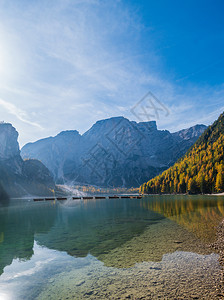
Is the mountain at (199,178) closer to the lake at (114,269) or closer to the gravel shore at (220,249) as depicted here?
the gravel shore at (220,249)

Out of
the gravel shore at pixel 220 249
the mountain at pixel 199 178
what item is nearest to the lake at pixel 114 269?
the gravel shore at pixel 220 249

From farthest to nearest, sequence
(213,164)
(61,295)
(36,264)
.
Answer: (213,164) → (36,264) → (61,295)

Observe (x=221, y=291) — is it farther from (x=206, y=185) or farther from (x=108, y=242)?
(x=206, y=185)

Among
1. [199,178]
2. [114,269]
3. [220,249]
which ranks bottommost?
[114,269]

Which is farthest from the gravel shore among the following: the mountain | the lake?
the mountain

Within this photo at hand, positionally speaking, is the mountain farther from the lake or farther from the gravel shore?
the lake

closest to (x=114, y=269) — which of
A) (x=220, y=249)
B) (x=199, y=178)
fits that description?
(x=220, y=249)

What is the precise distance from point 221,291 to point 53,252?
17483 millimetres

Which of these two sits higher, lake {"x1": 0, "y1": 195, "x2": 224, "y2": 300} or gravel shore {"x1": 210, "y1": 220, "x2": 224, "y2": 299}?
gravel shore {"x1": 210, "y1": 220, "x2": 224, "y2": 299}

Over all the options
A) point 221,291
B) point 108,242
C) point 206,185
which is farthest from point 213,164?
point 221,291

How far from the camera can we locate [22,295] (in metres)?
12.6

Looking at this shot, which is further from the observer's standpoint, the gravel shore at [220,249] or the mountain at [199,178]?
the mountain at [199,178]

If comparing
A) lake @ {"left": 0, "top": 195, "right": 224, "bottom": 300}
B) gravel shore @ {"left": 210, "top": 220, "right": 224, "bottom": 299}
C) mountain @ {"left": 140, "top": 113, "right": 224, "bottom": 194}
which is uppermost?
mountain @ {"left": 140, "top": 113, "right": 224, "bottom": 194}

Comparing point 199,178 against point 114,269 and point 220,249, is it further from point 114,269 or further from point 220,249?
point 114,269
